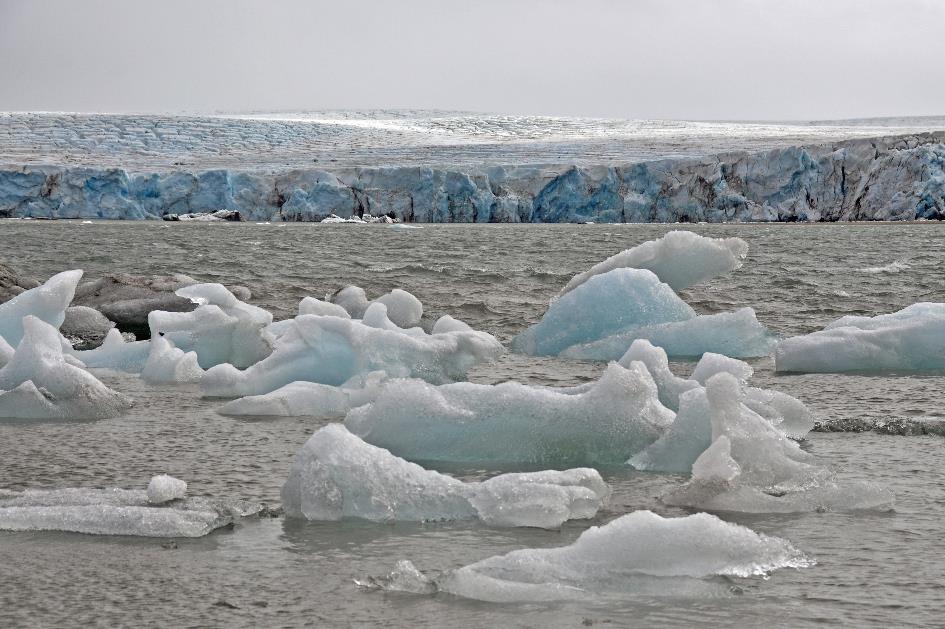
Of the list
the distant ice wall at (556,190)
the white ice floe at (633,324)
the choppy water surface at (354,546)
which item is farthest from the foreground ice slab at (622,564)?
the distant ice wall at (556,190)

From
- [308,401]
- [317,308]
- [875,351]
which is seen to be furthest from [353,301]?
[875,351]

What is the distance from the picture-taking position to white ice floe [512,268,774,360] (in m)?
7.04

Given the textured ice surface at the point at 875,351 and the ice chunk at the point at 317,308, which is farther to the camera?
the ice chunk at the point at 317,308

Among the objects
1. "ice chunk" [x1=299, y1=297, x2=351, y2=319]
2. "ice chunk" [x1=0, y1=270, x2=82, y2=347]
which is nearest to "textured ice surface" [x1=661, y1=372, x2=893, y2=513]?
"ice chunk" [x1=299, y1=297, x2=351, y2=319]

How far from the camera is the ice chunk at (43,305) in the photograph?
6.31 m

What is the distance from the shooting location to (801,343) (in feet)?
21.0

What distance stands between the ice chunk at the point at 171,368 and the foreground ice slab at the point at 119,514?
2.78 metres

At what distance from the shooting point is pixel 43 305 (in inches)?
253

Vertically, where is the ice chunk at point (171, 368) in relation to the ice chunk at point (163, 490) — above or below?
below

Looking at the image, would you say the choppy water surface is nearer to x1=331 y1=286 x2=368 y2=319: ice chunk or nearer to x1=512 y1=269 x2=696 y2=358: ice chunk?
x1=512 y1=269 x2=696 y2=358: ice chunk

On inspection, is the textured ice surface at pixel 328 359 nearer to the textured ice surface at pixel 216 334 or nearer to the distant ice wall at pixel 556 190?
the textured ice surface at pixel 216 334

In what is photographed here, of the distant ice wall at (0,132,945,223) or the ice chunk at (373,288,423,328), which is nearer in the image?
the ice chunk at (373,288,423,328)

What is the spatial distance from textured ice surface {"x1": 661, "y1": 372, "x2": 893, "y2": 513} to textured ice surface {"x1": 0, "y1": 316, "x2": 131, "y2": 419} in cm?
276

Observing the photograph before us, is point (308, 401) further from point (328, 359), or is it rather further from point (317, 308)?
point (317, 308)
